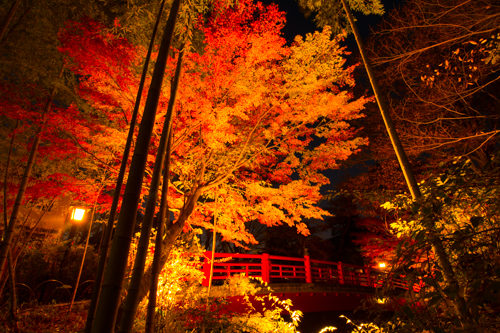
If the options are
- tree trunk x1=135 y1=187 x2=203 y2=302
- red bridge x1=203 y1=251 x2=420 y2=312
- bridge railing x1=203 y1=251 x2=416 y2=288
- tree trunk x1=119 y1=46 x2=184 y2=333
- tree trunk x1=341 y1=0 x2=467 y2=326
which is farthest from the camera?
red bridge x1=203 y1=251 x2=420 y2=312

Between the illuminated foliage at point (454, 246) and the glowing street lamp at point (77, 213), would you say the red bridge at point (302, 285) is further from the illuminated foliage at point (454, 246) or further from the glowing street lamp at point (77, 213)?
the illuminated foliage at point (454, 246)

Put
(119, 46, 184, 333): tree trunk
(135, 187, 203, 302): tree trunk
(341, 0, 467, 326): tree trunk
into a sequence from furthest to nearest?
Result: (135, 187, 203, 302): tree trunk
(341, 0, 467, 326): tree trunk
(119, 46, 184, 333): tree trunk

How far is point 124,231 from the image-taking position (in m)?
1.63

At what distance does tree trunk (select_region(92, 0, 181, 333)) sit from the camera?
1487 millimetres

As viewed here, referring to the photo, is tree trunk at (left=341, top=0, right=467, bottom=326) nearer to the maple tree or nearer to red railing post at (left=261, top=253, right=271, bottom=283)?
the maple tree

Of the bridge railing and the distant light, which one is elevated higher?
the distant light

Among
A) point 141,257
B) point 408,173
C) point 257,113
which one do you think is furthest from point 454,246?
point 257,113

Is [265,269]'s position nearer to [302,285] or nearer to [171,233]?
[302,285]

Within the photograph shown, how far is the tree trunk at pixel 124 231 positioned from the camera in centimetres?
149

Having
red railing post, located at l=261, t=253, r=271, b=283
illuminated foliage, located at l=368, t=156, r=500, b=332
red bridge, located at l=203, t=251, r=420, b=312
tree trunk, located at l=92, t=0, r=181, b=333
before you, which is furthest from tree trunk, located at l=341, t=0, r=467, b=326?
red railing post, located at l=261, t=253, r=271, b=283

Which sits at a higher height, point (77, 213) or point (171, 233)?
point (77, 213)

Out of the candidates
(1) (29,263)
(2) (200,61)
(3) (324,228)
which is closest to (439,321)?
(2) (200,61)

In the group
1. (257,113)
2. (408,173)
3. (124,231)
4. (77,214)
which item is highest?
(257,113)

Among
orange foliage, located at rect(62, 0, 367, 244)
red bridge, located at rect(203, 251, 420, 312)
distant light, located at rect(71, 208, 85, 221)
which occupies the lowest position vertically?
red bridge, located at rect(203, 251, 420, 312)
